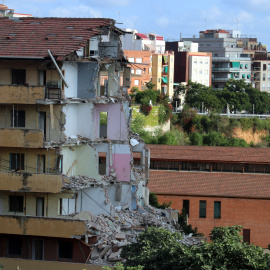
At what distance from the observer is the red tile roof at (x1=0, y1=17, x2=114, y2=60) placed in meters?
34.3

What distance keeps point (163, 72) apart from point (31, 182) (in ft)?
229

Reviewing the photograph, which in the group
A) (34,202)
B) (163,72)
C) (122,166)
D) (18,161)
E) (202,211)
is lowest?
(202,211)

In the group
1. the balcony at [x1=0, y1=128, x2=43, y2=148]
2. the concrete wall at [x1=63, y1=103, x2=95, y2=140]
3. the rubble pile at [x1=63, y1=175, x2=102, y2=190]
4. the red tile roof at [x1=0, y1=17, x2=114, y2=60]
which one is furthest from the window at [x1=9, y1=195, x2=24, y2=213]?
the red tile roof at [x1=0, y1=17, x2=114, y2=60]

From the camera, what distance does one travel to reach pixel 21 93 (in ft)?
110

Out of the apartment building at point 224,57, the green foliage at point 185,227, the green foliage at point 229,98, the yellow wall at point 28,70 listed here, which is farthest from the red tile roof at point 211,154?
the apartment building at point 224,57

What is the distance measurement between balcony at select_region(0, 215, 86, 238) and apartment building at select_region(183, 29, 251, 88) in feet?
283

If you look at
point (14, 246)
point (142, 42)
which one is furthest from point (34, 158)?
point (142, 42)

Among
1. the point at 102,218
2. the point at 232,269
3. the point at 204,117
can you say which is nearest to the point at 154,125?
the point at 204,117

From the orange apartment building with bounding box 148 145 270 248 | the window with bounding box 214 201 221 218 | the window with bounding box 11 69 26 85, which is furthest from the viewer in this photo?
the window with bounding box 214 201 221 218

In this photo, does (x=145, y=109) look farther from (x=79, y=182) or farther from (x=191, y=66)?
(x=79, y=182)

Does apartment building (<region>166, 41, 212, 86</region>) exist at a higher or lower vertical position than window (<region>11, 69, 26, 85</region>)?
higher

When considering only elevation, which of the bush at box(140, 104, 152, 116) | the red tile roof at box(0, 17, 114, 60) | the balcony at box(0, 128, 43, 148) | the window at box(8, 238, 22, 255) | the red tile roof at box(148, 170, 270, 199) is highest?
the red tile roof at box(0, 17, 114, 60)

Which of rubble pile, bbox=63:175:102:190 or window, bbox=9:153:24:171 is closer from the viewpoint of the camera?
rubble pile, bbox=63:175:102:190

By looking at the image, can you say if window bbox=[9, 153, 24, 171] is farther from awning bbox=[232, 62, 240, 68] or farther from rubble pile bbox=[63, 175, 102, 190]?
awning bbox=[232, 62, 240, 68]
